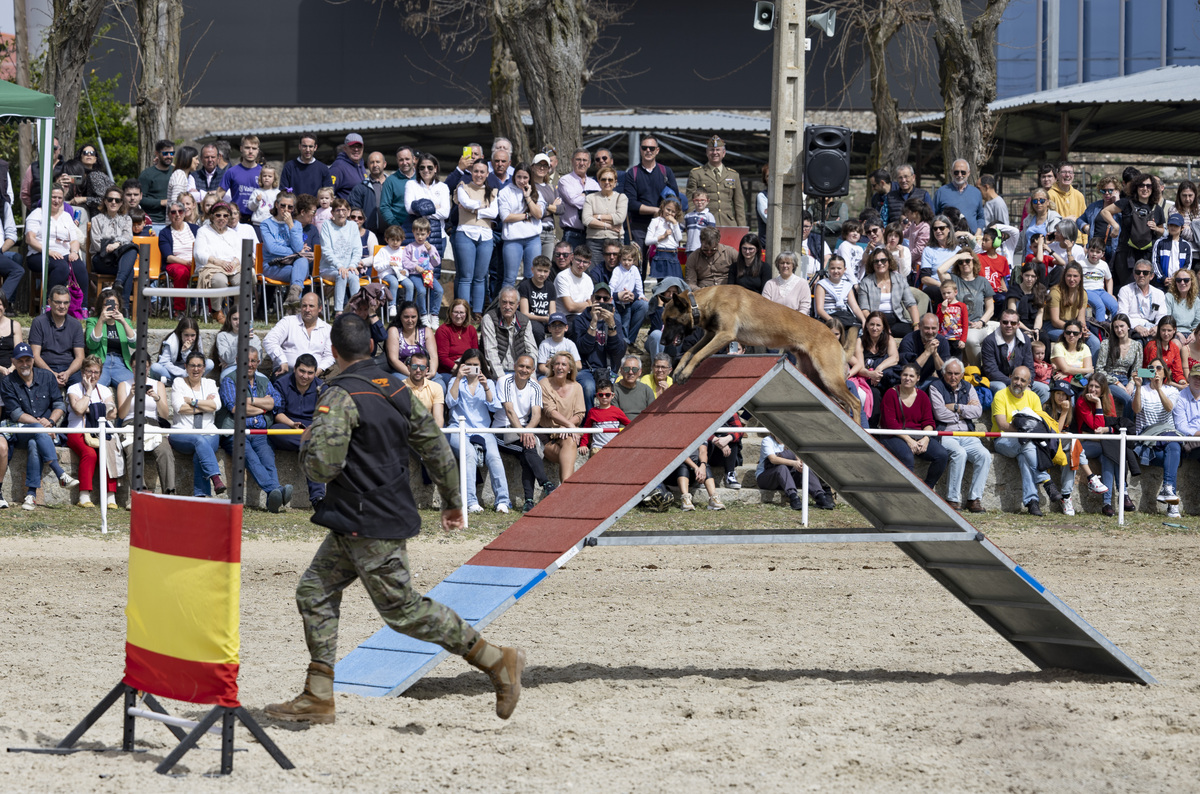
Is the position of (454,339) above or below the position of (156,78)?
below

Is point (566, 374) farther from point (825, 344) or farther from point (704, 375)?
point (704, 375)

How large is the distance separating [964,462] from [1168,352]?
2.99m

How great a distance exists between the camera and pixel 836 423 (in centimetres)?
673

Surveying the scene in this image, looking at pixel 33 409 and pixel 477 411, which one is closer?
pixel 33 409

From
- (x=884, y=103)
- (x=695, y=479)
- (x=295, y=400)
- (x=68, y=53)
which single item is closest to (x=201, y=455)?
(x=295, y=400)

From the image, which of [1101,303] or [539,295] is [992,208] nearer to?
[1101,303]

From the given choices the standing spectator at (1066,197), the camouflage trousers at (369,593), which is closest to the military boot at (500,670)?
the camouflage trousers at (369,593)

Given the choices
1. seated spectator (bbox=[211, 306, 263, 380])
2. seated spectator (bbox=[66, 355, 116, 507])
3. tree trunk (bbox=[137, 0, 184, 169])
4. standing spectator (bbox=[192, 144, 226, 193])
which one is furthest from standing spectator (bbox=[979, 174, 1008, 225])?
tree trunk (bbox=[137, 0, 184, 169])

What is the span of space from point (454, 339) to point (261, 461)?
236 centimetres

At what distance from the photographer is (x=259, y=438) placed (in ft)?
40.4

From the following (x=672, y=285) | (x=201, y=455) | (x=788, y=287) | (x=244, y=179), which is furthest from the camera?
(x=244, y=179)

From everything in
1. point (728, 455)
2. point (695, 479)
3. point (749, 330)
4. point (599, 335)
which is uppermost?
point (749, 330)

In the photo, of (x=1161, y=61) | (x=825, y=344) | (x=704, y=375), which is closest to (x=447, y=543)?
(x=825, y=344)

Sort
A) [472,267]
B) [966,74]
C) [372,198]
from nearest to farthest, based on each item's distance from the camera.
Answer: [472,267] → [372,198] → [966,74]
